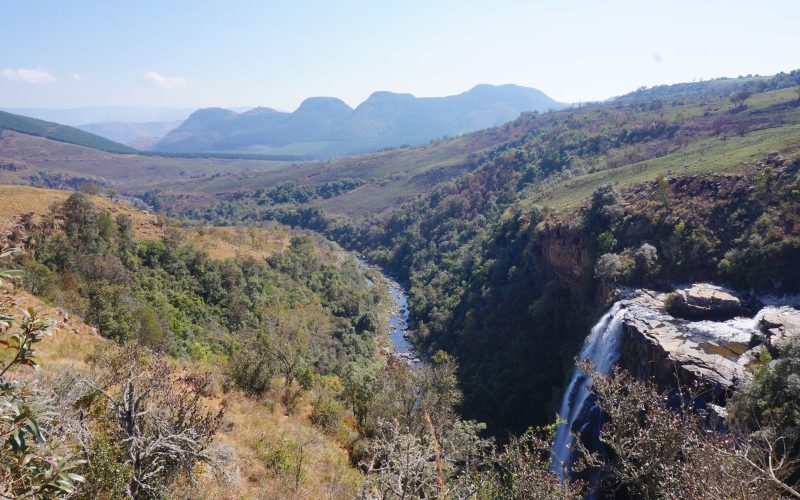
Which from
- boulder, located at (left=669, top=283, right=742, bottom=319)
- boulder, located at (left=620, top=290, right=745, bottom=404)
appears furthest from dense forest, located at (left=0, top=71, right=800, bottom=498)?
boulder, located at (left=669, top=283, right=742, bottom=319)

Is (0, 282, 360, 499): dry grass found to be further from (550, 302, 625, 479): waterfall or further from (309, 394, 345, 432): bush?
(550, 302, 625, 479): waterfall

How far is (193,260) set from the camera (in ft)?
157

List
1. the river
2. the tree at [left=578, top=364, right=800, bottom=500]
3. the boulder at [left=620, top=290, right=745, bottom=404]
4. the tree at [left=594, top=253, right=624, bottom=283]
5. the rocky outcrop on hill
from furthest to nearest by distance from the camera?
1. the river
2. the tree at [left=594, top=253, right=624, bottom=283]
3. the rocky outcrop on hill
4. the boulder at [left=620, top=290, right=745, bottom=404]
5. the tree at [left=578, top=364, right=800, bottom=500]

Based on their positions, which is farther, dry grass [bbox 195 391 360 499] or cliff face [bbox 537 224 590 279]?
cliff face [bbox 537 224 590 279]

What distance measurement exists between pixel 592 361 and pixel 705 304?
7389mm

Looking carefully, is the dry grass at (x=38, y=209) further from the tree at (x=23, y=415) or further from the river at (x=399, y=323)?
the tree at (x=23, y=415)

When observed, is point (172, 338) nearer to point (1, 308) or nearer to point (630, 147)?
point (1, 308)

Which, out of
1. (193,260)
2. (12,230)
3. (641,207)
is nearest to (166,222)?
(193,260)

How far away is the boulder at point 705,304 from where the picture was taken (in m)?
25.5

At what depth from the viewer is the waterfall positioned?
2631 centimetres

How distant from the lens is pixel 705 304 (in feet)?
84.8

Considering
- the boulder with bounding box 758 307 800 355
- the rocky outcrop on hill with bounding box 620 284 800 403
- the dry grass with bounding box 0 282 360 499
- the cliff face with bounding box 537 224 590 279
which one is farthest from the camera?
the cliff face with bounding box 537 224 590 279

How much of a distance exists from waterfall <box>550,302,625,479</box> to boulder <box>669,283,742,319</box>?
3.22m

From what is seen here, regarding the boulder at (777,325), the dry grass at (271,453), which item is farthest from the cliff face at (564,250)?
the dry grass at (271,453)
